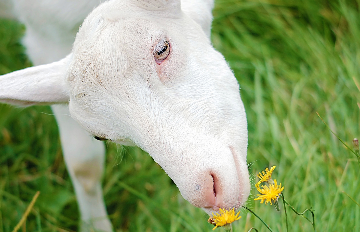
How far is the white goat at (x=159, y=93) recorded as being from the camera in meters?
1.50

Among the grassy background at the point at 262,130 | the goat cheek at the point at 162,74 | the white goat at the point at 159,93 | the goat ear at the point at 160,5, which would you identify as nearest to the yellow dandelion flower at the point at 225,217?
the white goat at the point at 159,93

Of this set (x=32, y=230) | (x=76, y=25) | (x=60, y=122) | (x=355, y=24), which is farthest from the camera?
(x=355, y=24)

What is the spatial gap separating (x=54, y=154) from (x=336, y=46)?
248cm

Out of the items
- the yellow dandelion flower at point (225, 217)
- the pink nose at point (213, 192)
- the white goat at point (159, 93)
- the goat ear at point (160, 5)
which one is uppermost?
the goat ear at point (160, 5)

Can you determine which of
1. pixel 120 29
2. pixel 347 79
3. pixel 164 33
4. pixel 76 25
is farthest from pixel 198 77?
pixel 347 79

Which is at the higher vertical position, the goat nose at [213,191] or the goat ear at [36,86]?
the goat ear at [36,86]

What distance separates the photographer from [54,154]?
3.83 m

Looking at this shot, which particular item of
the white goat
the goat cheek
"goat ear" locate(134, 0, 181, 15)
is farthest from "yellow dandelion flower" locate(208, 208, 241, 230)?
"goat ear" locate(134, 0, 181, 15)

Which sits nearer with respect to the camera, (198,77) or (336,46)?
(198,77)

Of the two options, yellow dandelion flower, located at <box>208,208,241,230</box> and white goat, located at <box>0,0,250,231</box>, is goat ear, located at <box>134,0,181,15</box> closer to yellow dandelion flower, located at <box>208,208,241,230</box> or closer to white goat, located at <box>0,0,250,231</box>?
white goat, located at <box>0,0,250,231</box>

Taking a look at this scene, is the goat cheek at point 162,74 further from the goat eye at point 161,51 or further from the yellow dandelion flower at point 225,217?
the yellow dandelion flower at point 225,217

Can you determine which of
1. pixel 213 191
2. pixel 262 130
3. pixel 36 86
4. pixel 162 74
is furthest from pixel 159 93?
pixel 262 130

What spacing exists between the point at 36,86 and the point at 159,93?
24.5 inches

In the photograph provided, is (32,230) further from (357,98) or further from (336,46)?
(336,46)
